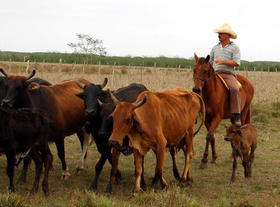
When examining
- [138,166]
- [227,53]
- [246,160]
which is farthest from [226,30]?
[138,166]

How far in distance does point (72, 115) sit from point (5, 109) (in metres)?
2.01

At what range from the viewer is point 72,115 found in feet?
29.5

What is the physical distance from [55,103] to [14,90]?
98 centimetres

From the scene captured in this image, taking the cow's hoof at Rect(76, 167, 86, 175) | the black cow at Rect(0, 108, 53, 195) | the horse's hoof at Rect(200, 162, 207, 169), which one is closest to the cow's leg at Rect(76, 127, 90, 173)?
the cow's hoof at Rect(76, 167, 86, 175)

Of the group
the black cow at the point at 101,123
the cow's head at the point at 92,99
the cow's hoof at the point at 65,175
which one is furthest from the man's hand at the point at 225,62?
the cow's hoof at the point at 65,175

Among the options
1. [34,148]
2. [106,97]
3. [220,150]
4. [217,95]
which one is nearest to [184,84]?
[220,150]

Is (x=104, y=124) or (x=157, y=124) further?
(x=104, y=124)

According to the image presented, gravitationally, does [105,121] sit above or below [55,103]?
below

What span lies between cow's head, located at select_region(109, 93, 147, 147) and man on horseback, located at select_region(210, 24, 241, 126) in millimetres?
3740

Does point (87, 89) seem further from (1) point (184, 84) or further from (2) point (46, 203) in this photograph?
(1) point (184, 84)

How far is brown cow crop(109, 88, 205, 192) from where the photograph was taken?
657cm

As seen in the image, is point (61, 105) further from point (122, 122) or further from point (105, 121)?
point (122, 122)

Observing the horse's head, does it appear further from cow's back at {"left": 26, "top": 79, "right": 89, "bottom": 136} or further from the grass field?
cow's back at {"left": 26, "top": 79, "right": 89, "bottom": 136}

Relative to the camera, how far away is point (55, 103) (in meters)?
8.48
